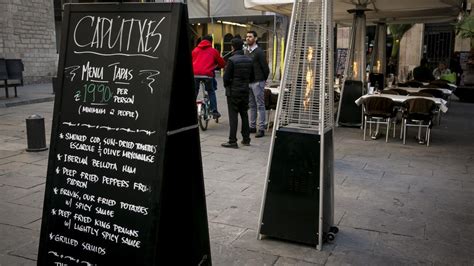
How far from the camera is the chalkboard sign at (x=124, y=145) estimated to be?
2.62 m

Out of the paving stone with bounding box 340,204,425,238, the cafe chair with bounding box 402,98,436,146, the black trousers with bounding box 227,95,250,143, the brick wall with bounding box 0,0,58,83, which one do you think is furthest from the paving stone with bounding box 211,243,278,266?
the brick wall with bounding box 0,0,58,83

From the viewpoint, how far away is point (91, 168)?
112 inches

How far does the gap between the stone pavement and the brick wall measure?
10107 millimetres

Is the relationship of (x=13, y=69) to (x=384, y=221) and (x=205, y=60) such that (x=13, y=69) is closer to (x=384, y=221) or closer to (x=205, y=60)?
(x=205, y=60)

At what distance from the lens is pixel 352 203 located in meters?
5.25

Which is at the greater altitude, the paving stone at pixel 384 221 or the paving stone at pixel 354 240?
the paving stone at pixel 384 221

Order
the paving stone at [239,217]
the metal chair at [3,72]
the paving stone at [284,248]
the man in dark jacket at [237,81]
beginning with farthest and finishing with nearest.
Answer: the metal chair at [3,72] → the man in dark jacket at [237,81] → the paving stone at [239,217] → the paving stone at [284,248]

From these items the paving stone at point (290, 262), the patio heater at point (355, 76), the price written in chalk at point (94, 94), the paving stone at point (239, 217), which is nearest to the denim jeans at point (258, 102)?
the patio heater at point (355, 76)

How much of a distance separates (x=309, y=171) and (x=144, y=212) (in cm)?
170

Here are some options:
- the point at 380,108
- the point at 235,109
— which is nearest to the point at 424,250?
the point at 235,109

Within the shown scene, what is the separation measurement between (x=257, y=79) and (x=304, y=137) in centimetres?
503

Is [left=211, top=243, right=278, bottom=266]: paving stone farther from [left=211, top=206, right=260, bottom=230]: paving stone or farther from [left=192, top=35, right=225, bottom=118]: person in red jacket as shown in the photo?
[left=192, top=35, right=225, bottom=118]: person in red jacket

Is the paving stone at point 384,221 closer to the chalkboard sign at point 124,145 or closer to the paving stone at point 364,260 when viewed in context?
the paving stone at point 364,260

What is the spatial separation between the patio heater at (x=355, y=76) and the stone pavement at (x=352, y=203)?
1438mm
